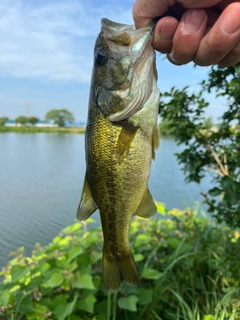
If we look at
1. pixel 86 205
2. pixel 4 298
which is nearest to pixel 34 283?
pixel 4 298

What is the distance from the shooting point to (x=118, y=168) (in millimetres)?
1387

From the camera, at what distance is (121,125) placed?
138 cm

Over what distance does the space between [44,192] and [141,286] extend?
4501 millimetres

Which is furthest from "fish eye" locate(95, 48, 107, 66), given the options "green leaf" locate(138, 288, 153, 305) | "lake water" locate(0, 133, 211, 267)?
"lake water" locate(0, 133, 211, 267)

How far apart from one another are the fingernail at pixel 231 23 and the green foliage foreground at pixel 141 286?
5.63 feet

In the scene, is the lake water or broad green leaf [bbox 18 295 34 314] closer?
broad green leaf [bbox 18 295 34 314]

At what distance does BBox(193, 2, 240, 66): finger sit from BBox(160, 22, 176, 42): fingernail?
12 centimetres

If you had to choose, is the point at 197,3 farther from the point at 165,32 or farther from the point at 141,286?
the point at 141,286

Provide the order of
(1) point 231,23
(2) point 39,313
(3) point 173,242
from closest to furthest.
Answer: (1) point 231,23
(2) point 39,313
(3) point 173,242

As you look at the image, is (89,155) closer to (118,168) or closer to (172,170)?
(118,168)

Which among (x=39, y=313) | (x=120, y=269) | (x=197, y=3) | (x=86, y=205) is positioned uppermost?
(x=197, y=3)

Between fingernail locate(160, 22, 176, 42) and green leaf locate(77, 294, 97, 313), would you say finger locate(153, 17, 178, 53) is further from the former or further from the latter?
green leaf locate(77, 294, 97, 313)

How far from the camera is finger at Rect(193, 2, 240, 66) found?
3.92 feet

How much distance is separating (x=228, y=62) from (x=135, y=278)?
1.05m
